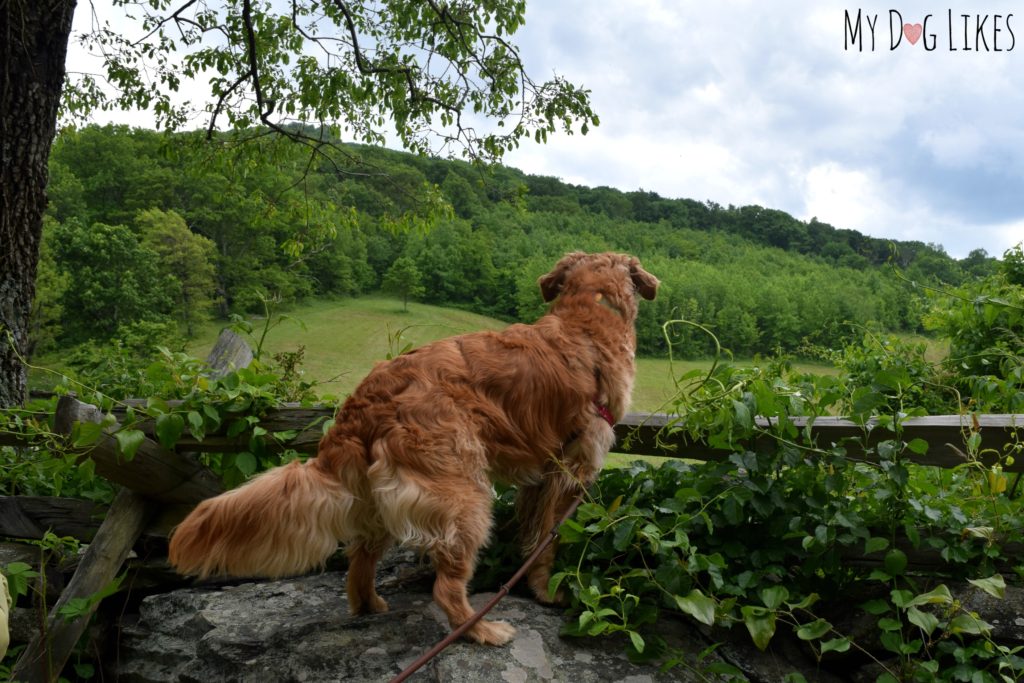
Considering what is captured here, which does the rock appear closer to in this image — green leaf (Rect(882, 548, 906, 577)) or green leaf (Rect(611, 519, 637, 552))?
green leaf (Rect(611, 519, 637, 552))

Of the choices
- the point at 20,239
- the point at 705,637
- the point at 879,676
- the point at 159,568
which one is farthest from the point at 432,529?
the point at 20,239

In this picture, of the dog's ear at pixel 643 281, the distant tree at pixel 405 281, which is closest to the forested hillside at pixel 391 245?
the distant tree at pixel 405 281

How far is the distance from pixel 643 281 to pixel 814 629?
1.77 m

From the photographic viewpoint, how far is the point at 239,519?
94.0 inches

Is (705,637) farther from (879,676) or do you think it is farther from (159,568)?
(159,568)

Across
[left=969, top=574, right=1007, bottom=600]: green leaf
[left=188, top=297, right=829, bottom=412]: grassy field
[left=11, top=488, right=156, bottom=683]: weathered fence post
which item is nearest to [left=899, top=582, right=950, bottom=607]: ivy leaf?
[left=969, top=574, right=1007, bottom=600]: green leaf

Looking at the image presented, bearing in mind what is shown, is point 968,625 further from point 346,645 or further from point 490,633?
point 346,645

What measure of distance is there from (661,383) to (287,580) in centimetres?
215

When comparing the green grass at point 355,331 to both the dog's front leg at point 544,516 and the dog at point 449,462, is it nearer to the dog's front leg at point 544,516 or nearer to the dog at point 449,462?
the dog at point 449,462

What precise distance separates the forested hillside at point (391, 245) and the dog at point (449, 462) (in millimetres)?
1555

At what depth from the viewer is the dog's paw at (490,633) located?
2.71 meters

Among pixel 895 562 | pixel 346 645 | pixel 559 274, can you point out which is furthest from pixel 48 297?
pixel 895 562

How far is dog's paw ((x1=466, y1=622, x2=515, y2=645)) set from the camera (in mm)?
2709

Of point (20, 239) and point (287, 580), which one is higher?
point (20, 239)
